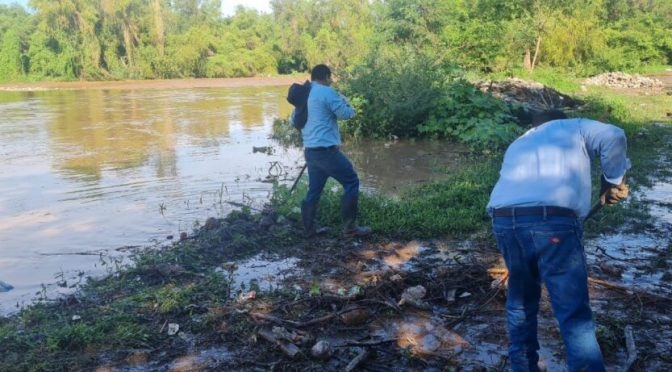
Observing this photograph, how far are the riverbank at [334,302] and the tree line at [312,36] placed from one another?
9.90 meters

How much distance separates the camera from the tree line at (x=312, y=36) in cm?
2748

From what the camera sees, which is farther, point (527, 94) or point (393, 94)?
point (527, 94)

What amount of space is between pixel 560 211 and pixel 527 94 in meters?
15.3

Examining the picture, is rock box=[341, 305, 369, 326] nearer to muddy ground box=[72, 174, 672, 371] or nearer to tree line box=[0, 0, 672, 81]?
muddy ground box=[72, 174, 672, 371]

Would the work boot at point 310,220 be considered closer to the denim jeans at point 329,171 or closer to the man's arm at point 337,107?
the denim jeans at point 329,171

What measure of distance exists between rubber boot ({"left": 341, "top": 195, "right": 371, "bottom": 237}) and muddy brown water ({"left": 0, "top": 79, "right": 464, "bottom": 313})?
2.17 meters

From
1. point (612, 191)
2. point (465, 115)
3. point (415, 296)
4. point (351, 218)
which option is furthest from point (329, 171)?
point (465, 115)

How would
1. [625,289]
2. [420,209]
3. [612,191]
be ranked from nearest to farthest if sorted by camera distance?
[612,191] < [625,289] < [420,209]

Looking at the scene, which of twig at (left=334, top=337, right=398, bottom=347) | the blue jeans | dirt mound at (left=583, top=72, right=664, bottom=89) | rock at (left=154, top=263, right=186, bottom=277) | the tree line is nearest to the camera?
the blue jeans

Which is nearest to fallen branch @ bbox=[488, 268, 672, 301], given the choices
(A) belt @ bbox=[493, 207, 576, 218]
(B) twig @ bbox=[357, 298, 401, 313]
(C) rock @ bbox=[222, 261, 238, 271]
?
(B) twig @ bbox=[357, 298, 401, 313]

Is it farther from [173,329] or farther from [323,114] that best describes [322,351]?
[323,114]

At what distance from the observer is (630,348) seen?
3.90 metres

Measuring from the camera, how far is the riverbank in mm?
4094

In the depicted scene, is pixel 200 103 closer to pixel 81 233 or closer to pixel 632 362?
pixel 81 233
